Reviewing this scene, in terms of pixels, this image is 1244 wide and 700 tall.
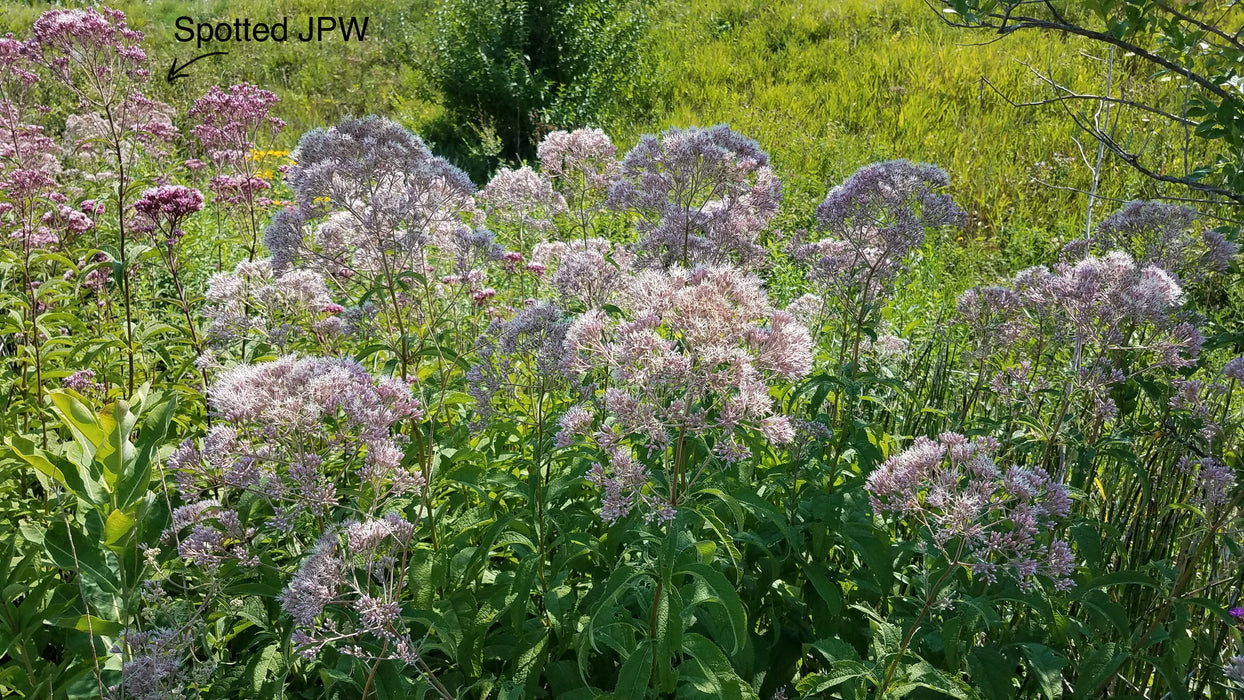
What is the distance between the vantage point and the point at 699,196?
3846mm

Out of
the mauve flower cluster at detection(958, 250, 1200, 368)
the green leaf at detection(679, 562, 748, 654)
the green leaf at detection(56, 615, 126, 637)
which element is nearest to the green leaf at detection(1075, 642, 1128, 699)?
the mauve flower cluster at detection(958, 250, 1200, 368)

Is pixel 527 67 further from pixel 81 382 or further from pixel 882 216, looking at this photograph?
pixel 882 216

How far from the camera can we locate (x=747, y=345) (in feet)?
8.02

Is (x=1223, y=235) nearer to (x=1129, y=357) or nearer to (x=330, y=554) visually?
(x=1129, y=357)

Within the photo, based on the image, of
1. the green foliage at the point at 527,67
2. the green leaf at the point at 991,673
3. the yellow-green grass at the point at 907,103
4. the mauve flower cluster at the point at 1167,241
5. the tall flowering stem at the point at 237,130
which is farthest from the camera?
the green foliage at the point at 527,67

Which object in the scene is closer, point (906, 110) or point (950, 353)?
point (950, 353)

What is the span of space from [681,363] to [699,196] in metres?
1.78

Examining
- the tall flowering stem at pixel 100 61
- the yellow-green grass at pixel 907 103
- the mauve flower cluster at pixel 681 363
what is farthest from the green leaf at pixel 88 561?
the yellow-green grass at pixel 907 103

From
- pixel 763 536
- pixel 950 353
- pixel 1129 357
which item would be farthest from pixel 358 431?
pixel 950 353

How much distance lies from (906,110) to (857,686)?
388 inches

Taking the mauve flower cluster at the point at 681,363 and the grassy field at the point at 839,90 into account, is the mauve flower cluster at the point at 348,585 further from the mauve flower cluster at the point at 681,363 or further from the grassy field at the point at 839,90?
the grassy field at the point at 839,90

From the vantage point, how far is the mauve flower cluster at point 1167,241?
11.0 feet

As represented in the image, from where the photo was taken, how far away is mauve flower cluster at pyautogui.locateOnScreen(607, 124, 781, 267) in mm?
3637

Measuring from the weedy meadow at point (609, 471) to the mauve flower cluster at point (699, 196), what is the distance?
0.05 ft
